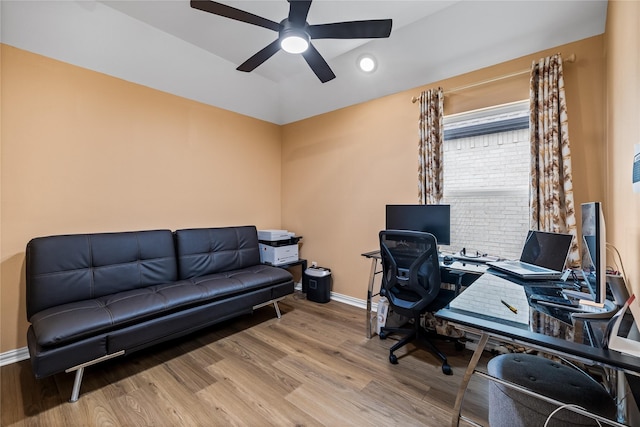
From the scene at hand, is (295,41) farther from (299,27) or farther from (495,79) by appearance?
(495,79)

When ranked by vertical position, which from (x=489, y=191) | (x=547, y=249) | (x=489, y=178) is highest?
(x=489, y=178)

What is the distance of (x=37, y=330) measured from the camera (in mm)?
1712

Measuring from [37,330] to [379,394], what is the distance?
2.30 m

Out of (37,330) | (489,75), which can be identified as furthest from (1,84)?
(489,75)

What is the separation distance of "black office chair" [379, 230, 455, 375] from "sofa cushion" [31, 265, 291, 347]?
1.32 m

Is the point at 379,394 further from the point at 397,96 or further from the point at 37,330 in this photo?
the point at 397,96

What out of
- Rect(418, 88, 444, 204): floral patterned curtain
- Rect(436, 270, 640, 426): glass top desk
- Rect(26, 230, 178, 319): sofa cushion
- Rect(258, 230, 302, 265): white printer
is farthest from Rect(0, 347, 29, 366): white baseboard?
Rect(418, 88, 444, 204): floral patterned curtain

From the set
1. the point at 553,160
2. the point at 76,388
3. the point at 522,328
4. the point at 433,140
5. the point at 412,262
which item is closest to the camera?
the point at 522,328

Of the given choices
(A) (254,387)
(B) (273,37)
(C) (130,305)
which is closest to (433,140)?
(B) (273,37)

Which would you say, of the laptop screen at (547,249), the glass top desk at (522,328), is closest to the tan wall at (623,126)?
the laptop screen at (547,249)

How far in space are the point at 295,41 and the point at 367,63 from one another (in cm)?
121

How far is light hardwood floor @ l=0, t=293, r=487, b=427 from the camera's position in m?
1.63

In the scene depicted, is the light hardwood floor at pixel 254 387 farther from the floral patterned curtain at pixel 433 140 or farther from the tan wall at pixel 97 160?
the floral patterned curtain at pixel 433 140

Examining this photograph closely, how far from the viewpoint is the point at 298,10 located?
175 centimetres
